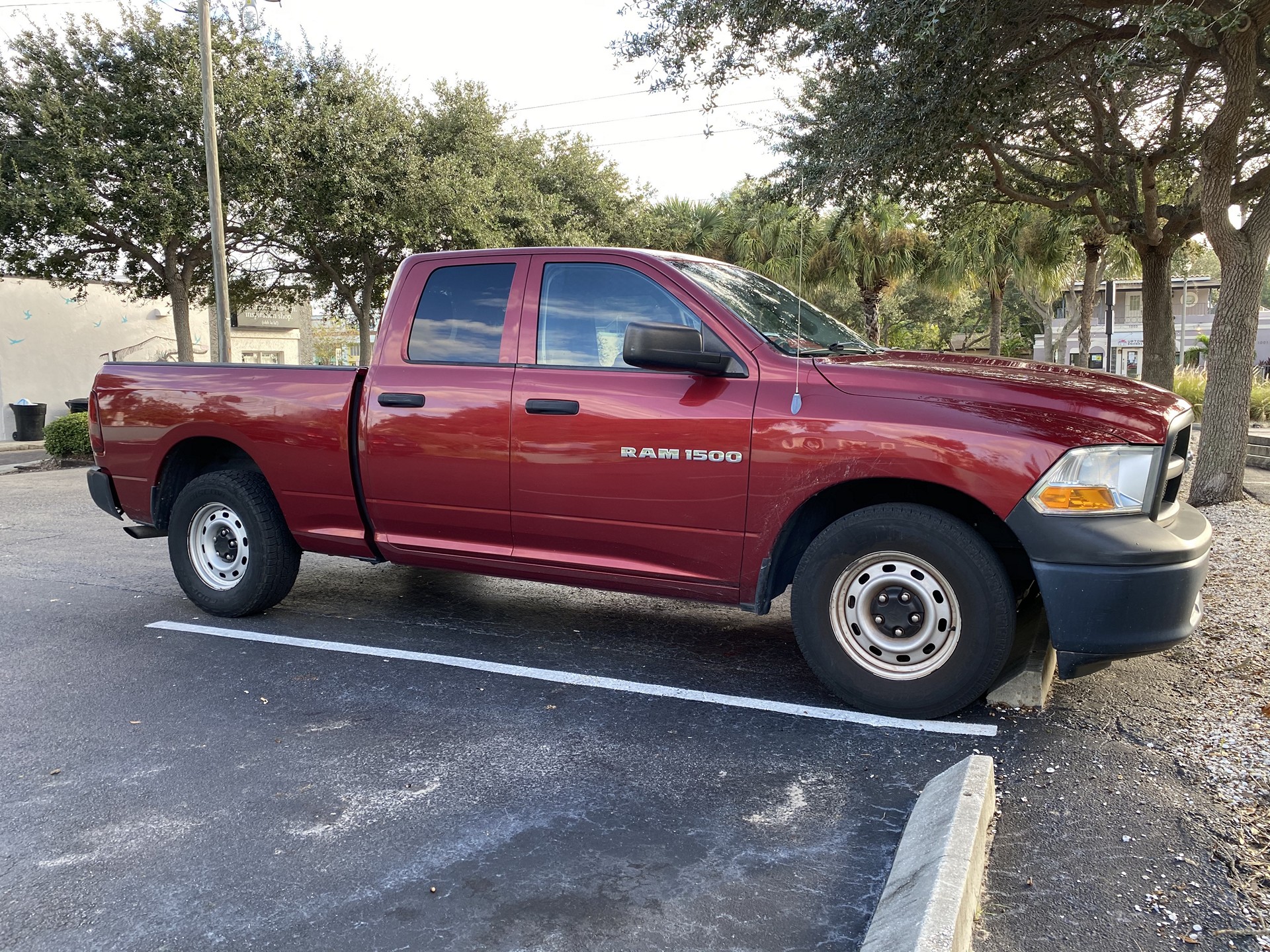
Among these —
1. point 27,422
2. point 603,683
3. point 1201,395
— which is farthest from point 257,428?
point 27,422

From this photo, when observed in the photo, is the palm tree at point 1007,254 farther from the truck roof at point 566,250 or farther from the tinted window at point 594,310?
the tinted window at point 594,310

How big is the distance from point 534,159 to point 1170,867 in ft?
87.1

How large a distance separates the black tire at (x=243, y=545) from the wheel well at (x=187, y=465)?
0.40 feet

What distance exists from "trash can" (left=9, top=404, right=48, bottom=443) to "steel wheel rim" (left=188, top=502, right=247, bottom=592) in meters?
22.0

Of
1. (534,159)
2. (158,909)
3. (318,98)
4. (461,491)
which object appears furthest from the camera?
(534,159)

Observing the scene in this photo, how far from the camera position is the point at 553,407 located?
4617mm

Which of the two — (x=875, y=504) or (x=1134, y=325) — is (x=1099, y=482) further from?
(x=1134, y=325)

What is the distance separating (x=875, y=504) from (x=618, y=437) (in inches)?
47.0

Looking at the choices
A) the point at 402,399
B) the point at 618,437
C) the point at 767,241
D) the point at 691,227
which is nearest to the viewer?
the point at 618,437

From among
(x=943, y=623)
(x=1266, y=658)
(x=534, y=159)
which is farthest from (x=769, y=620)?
(x=534, y=159)

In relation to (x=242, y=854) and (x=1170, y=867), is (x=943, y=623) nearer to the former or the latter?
(x=1170, y=867)

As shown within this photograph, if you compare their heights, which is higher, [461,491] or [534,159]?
[534,159]

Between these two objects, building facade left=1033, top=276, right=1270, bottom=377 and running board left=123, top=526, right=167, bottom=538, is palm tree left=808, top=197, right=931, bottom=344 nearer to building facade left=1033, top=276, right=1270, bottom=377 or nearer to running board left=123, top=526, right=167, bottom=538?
running board left=123, top=526, right=167, bottom=538

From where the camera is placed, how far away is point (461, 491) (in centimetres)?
491
